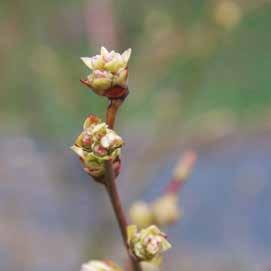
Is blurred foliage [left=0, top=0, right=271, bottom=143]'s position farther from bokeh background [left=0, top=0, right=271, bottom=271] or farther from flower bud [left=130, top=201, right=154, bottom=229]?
flower bud [left=130, top=201, right=154, bottom=229]

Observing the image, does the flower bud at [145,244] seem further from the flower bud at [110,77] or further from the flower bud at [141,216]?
the flower bud at [141,216]

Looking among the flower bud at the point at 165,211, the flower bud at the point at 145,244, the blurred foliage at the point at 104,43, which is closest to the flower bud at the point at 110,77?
the flower bud at the point at 145,244

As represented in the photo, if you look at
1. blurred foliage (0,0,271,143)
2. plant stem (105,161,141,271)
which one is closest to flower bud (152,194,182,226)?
plant stem (105,161,141,271)

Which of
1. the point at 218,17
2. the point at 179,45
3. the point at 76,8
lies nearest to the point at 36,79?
the point at 76,8

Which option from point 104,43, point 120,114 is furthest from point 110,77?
point 120,114

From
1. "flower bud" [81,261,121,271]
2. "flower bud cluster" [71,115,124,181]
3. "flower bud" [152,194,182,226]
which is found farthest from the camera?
"flower bud" [152,194,182,226]

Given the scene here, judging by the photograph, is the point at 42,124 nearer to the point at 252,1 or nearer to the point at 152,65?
the point at 152,65
